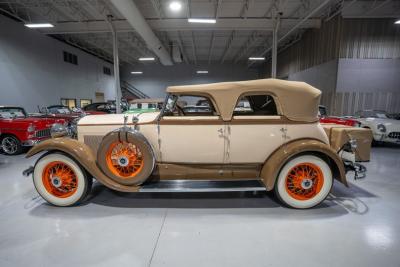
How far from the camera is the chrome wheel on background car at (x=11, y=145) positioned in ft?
19.4

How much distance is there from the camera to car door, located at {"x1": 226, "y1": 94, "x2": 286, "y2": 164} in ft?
9.41

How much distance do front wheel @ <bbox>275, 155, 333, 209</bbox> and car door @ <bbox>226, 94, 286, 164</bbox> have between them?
13.7 inches

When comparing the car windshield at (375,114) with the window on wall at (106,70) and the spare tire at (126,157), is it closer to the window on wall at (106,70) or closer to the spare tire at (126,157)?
the spare tire at (126,157)

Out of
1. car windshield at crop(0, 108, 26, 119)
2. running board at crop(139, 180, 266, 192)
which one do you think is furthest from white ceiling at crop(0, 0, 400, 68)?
running board at crop(139, 180, 266, 192)

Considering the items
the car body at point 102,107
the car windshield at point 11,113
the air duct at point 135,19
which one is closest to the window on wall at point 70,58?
the car body at point 102,107

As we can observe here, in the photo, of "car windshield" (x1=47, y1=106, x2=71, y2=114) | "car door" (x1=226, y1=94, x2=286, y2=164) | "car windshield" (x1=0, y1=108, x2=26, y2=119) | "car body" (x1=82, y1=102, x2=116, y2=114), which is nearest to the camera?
"car door" (x1=226, y1=94, x2=286, y2=164)

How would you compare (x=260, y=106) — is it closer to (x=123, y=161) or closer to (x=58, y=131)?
(x=123, y=161)

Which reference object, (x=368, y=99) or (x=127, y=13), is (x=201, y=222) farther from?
(x=368, y=99)

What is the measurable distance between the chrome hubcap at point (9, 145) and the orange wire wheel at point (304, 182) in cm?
702

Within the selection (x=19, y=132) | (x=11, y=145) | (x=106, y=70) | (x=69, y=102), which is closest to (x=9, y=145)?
(x=11, y=145)

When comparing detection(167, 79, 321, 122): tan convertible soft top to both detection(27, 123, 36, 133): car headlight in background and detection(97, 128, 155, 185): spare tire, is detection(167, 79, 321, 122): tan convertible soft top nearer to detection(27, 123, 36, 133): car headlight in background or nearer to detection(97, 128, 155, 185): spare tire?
detection(97, 128, 155, 185): spare tire

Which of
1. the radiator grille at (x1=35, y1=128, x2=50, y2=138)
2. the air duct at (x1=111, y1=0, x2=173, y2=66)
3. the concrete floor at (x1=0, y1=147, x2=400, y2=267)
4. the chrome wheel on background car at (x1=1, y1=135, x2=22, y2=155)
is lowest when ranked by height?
the concrete floor at (x1=0, y1=147, x2=400, y2=267)

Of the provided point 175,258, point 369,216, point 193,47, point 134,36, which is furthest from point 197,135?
point 193,47

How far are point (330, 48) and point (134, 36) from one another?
1128 cm
